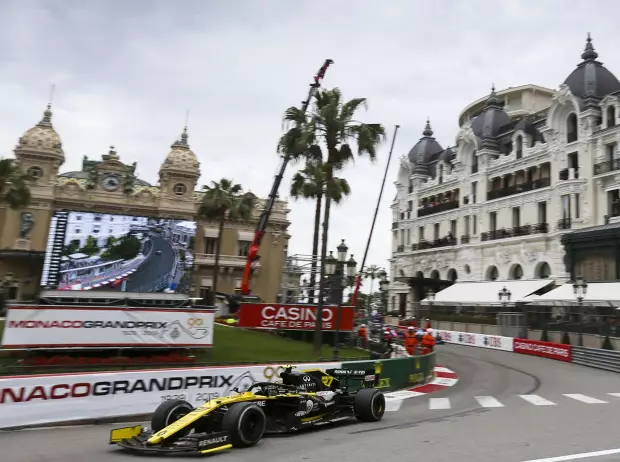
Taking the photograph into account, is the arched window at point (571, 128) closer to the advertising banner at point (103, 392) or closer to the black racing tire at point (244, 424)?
the advertising banner at point (103, 392)

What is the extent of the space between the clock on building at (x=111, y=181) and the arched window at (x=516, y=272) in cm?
3584

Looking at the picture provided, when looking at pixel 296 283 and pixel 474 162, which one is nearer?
pixel 296 283

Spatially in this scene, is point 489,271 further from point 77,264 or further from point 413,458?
point 413,458

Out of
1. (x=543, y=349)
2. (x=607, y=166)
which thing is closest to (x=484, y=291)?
(x=543, y=349)

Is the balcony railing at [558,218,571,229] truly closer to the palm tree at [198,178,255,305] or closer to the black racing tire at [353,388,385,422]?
the palm tree at [198,178,255,305]

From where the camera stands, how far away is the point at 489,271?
43.3 metres

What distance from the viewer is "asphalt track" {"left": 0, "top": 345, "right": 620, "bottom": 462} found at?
8164 millimetres

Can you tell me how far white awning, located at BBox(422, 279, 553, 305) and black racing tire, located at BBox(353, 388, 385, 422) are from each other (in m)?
27.1

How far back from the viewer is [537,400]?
14891mm

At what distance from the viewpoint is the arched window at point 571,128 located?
3772 cm

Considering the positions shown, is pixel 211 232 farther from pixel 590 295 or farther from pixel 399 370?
pixel 399 370

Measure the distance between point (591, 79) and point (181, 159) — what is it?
36.9m

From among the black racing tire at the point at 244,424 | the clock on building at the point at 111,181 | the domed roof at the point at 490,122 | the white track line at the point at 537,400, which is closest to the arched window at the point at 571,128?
the domed roof at the point at 490,122

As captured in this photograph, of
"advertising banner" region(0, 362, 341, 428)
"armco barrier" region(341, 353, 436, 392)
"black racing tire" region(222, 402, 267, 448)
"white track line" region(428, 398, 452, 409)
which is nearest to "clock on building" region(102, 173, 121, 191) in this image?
"armco barrier" region(341, 353, 436, 392)
